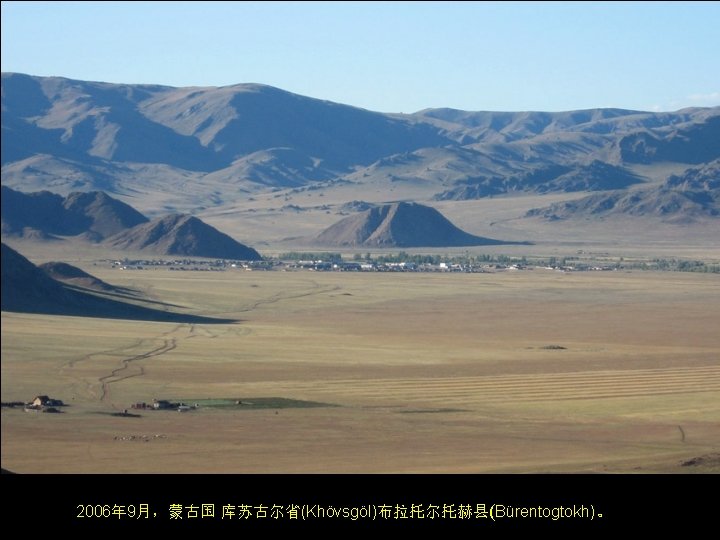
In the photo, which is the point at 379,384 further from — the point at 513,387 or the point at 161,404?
the point at 161,404

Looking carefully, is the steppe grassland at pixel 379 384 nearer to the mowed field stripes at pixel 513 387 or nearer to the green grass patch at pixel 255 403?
the mowed field stripes at pixel 513 387

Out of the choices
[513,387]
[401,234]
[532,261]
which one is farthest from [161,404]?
[401,234]

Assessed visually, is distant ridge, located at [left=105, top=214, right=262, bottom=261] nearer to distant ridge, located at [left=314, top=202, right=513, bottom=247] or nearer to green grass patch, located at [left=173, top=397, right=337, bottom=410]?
distant ridge, located at [left=314, top=202, right=513, bottom=247]

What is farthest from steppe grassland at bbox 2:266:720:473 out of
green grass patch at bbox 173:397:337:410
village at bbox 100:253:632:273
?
village at bbox 100:253:632:273

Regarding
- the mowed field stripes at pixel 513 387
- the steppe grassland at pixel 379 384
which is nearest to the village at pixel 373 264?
the steppe grassland at pixel 379 384

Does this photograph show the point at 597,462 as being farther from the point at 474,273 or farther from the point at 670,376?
the point at 474,273

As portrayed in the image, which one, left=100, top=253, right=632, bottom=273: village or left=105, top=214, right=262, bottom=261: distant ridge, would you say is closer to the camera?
left=100, top=253, right=632, bottom=273: village
